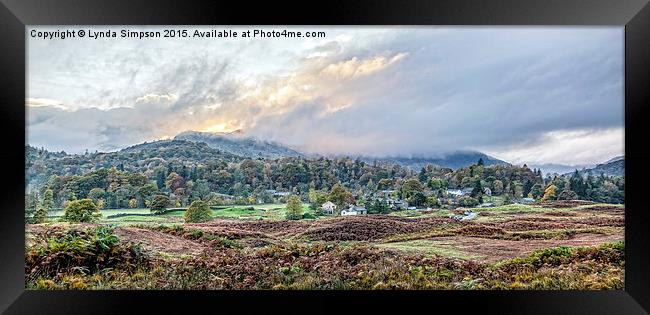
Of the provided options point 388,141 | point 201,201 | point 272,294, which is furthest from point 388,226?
point 201,201

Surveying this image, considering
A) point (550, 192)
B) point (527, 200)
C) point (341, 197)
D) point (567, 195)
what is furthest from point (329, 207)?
point (567, 195)

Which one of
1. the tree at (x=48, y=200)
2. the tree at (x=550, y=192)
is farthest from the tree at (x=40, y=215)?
the tree at (x=550, y=192)

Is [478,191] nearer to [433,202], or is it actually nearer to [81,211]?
[433,202]

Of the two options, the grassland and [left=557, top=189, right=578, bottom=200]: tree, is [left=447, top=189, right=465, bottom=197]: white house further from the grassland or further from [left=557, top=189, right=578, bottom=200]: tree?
[left=557, top=189, right=578, bottom=200]: tree

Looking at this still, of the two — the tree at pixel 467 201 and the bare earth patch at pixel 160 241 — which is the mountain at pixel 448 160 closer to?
the tree at pixel 467 201
